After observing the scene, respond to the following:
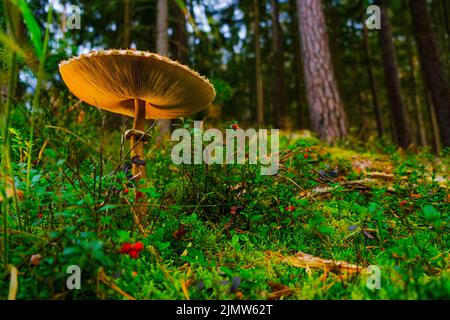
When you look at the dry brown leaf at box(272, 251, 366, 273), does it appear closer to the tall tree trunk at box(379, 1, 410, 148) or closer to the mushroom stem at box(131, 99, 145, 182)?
the mushroom stem at box(131, 99, 145, 182)

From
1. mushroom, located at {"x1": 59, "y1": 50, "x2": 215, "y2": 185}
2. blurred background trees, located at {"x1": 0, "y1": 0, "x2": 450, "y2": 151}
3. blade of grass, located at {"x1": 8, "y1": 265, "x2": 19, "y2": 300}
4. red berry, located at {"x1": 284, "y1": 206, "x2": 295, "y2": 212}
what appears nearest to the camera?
blade of grass, located at {"x1": 8, "y1": 265, "x2": 19, "y2": 300}

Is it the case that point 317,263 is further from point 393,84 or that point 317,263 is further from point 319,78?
point 393,84

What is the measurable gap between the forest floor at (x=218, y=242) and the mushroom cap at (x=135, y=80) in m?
0.59

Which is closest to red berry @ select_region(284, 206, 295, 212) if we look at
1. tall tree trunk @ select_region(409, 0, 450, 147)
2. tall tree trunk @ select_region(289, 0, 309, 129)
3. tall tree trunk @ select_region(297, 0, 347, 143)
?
tall tree trunk @ select_region(297, 0, 347, 143)

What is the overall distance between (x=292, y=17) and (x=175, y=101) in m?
14.2

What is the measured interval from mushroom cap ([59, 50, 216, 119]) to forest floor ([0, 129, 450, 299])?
1.93ft

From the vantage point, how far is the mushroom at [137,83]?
1.89 metres

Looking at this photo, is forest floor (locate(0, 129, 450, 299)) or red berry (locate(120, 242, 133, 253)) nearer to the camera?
forest floor (locate(0, 129, 450, 299))

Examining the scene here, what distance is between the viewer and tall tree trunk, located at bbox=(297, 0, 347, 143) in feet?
19.1

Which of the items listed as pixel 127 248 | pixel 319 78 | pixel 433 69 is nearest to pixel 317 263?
pixel 127 248

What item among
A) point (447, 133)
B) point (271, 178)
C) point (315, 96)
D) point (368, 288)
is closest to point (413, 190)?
point (271, 178)

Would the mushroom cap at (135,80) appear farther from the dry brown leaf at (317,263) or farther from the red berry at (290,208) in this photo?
the dry brown leaf at (317,263)
